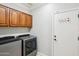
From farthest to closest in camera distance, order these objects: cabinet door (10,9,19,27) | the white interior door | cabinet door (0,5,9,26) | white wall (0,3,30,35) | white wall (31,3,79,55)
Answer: white wall (31,3,79,55)
white wall (0,3,30,35)
cabinet door (10,9,19,27)
the white interior door
cabinet door (0,5,9,26)

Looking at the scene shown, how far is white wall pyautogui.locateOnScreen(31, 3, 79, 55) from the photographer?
3.01 metres

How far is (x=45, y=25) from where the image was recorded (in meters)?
3.24

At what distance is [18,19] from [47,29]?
1.10 meters

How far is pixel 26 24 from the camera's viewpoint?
11.3 ft

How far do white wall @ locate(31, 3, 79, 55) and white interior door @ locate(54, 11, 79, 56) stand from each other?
0.71 ft

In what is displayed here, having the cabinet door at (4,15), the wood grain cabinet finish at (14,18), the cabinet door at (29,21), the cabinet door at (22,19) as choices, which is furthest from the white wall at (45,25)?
the cabinet door at (4,15)

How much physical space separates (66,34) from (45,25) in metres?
0.93

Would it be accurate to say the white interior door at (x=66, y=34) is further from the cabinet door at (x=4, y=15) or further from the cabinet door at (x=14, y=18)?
the cabinet door at (x=4, y=15)

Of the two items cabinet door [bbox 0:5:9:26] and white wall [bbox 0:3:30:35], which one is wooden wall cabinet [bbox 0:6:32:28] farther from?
white wall [bbox 0:3:30:35]

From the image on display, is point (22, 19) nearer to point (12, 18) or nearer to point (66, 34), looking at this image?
point (12, 18)

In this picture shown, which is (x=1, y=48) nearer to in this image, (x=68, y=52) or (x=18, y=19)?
(x=18, y=19)

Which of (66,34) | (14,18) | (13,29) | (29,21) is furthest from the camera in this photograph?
(29,21)

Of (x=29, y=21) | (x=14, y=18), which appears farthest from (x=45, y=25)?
(x=14, y=18)

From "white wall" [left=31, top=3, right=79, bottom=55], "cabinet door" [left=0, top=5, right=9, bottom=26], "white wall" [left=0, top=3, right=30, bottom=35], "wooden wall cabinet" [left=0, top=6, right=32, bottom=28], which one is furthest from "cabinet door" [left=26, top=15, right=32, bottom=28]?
"cabinet door" [left=0, top=5, right=9, bottom=26]
